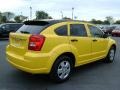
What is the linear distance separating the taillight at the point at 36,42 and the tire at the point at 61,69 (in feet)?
2.22

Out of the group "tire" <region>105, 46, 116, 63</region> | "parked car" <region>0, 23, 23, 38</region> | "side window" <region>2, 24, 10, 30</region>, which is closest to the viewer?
"tire" <region>105, 46, 116, 63</region>

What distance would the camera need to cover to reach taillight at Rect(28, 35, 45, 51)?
614cm

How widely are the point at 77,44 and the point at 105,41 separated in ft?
6.54

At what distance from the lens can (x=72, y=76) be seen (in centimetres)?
741

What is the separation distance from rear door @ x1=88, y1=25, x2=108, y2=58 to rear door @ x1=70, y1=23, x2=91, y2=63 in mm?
340

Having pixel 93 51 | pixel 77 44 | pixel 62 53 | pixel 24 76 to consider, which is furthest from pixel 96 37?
pixel 24 76

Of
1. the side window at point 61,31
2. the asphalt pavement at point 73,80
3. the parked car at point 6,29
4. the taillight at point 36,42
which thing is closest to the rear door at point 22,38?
the taillight at point 36,42

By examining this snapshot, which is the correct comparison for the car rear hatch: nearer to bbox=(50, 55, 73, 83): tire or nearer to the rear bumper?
the rear bumper

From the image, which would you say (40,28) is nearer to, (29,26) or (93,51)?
(29,26)

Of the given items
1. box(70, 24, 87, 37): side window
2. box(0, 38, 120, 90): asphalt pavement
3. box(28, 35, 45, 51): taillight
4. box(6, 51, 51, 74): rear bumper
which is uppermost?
box(70, 24, 87, 37): side window

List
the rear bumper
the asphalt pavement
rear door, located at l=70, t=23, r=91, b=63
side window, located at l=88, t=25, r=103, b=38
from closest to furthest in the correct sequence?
the rear bumper → the asphalt pavement → rear door, located at l=70, t=23, r=91, b=63 → side window, located at l=88, t=25, r=103, b=38

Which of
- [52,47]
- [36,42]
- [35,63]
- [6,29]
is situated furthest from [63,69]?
[6,29]

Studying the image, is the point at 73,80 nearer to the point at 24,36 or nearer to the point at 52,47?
the point at 52,47

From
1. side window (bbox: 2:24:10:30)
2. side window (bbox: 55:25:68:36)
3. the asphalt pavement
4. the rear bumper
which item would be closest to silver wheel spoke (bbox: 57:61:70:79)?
the asphalt pavement
